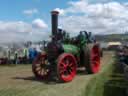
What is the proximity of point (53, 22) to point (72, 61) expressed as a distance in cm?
367

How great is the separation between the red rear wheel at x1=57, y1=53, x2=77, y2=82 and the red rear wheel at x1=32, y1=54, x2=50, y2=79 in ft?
3.75

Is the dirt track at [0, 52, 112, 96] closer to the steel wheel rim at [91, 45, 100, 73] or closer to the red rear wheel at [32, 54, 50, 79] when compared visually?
the red rear wheel at [32, 54, 50, 79]

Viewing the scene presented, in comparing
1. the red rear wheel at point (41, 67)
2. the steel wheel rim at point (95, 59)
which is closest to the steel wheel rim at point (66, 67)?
the red rear wheel at point (41, 67)

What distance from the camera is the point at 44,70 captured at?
1455 cm

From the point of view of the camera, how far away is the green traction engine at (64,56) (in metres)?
13.3

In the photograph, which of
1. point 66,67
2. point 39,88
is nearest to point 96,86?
point 66,67

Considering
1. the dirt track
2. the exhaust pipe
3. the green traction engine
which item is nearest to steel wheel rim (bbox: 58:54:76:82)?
the green traction engine

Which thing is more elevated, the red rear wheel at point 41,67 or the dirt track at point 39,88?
the red rear wheel at point 41,67

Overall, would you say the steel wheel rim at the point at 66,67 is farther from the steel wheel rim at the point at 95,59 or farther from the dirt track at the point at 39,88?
the steel wheel rim at the point at 95,59

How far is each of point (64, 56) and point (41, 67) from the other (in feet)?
5.33

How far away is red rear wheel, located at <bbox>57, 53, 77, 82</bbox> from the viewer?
1299 centimetres

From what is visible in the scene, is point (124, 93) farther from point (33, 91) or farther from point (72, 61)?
point (33, 91)

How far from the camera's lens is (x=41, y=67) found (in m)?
14.5

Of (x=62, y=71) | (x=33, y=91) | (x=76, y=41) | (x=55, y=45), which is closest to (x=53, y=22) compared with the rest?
(x=76, y=41)
